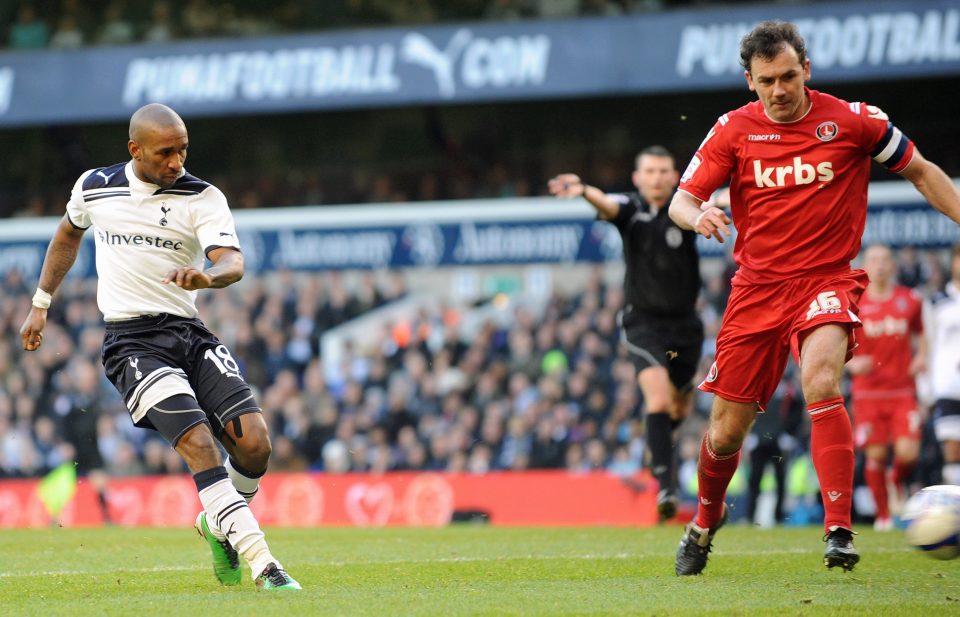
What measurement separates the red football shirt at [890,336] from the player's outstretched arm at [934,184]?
610 centimetres

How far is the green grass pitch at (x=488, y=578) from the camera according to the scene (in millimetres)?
5781

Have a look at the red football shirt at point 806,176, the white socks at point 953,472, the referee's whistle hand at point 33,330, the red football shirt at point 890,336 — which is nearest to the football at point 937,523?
the red football shirt at point 806,176

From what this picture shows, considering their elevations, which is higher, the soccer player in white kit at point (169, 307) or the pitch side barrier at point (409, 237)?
the pitch side barrier at point (409, 237)

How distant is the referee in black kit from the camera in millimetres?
10547

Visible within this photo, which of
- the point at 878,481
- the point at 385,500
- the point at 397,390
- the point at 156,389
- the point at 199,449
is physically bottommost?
the point at 385,500

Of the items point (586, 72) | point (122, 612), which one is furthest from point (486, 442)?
point (122, 612)

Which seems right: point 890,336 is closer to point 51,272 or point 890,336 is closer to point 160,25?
point 51,272

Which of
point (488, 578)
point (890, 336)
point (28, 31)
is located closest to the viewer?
point (488, 578)

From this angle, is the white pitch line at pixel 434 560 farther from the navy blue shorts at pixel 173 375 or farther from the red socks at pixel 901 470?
the red socks at pixel 901 470

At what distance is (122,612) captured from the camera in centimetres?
573

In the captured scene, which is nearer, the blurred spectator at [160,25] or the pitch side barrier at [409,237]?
the pitch side barrier at [409,237]

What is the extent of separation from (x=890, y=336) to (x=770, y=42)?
6.73 m

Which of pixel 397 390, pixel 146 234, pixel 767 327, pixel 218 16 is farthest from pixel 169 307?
pixel 218 16

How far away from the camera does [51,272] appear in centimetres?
739
